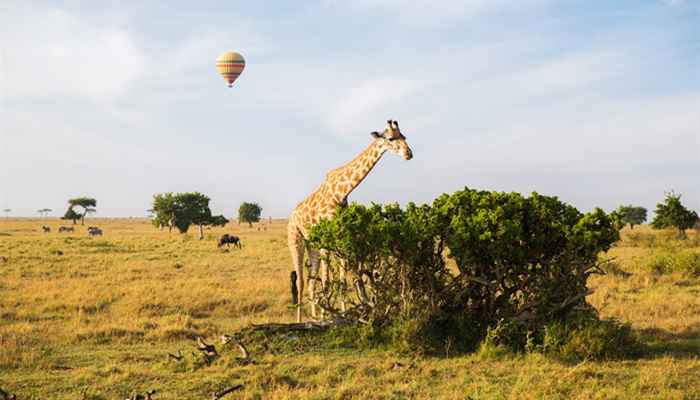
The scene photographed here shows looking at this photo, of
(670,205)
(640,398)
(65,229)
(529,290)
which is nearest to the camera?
(640,398)

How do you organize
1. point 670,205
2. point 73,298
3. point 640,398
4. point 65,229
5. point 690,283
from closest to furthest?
1. point 640,398
2. point 73,298
3. point 690,283
4. point 670,205
5. point 65,229

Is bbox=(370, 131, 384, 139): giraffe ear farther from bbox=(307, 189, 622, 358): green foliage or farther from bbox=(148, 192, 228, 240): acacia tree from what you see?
bbox=(148, 192, 228, 240): acacia tree

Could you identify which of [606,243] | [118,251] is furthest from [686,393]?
[118,251]

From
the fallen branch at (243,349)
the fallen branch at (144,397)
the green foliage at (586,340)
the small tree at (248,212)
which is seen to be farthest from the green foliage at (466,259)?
the small tree at (248,212)

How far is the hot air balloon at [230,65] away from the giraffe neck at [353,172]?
2841cm

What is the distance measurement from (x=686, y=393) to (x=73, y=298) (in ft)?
52.4

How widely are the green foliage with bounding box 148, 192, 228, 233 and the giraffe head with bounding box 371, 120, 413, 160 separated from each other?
5477 cm

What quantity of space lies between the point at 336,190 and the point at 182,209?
5530cm

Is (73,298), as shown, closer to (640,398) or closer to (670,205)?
(640,398)

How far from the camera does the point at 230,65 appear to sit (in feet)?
121

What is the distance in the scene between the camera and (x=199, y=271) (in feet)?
74.9

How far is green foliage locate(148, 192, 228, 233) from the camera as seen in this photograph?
204 feet

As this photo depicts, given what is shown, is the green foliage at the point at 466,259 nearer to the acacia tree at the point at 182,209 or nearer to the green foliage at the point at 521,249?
→ the green foliage at the point at 521,249

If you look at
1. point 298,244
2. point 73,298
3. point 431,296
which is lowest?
point 73,298
